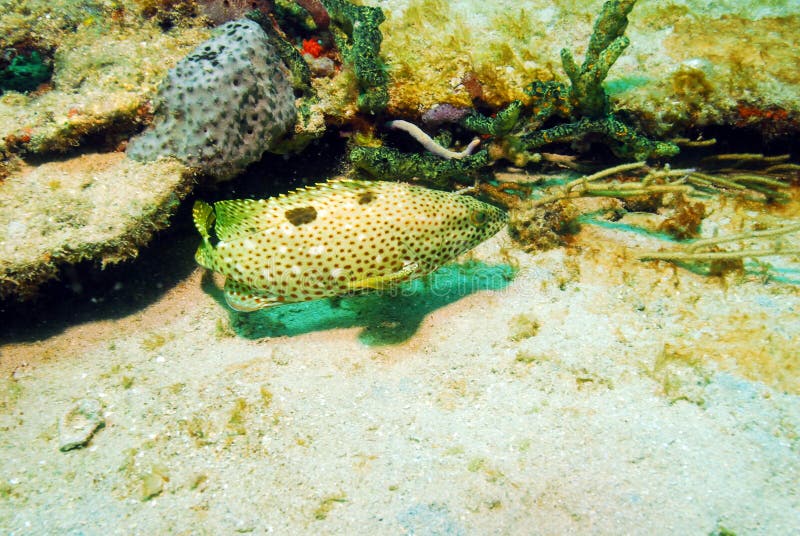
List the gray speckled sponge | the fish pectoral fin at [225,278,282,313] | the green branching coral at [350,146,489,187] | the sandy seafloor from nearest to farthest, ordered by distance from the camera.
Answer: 1. the sandy seafloor
2. the fish pectoral fin at [225,278,282,313]
3. the gray speckled sponge
4. the green branching coral at [350,146,489,187]

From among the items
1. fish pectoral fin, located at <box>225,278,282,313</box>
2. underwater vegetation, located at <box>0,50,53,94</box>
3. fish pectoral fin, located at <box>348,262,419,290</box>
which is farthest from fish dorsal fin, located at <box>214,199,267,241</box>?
underwater vegetation, located at <box>0,50,53,94</box>

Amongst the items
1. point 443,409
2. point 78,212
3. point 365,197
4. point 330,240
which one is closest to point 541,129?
point 365,197

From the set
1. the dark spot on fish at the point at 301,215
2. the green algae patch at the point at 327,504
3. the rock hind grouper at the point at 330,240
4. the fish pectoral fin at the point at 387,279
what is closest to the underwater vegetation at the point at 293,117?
the rock hind grouper at the point at 330,240

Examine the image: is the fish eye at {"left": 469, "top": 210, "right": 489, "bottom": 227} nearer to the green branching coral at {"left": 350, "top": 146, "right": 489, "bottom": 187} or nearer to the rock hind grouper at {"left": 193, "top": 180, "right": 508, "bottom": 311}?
the rock hind grouper at {"left": 193, "top": 180, "right": 508, "bottom": 311}

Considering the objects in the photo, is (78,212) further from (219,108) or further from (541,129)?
(541,129)

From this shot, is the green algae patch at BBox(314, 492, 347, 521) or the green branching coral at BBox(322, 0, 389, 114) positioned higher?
the green branching coral at BBox(322, 0, 389, 114)

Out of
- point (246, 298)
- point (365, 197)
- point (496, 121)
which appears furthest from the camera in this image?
point (496, 121)
